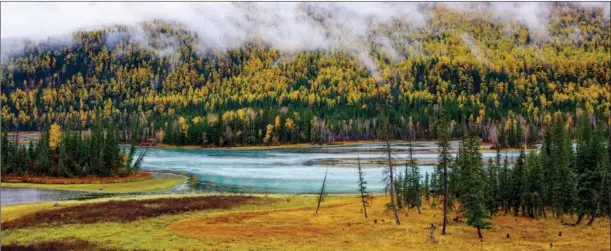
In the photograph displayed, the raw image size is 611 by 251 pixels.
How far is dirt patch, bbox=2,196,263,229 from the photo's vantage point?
48.4 m

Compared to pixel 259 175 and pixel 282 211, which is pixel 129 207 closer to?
pixel 282 211

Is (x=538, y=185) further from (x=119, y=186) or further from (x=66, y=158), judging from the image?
(x=66, y=158)

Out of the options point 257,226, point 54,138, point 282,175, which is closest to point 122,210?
point 257,226

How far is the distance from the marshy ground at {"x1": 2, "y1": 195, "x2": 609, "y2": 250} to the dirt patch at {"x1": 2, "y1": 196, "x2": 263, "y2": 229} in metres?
0.09

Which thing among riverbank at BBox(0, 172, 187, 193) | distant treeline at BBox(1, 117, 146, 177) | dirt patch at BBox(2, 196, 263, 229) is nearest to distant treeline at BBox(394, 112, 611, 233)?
dirt patch at BBox(2, 196, 263, 229)

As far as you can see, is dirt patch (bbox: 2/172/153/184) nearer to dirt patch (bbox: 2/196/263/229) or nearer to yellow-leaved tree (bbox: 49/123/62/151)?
yellow-leaved tree (bbox: 49/123/62/151)

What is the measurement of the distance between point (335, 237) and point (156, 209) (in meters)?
22.8

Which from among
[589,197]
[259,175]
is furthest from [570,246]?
[259,175]

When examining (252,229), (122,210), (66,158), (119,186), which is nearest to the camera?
(252,229)

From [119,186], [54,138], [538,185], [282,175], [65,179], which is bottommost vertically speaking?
[119,186]

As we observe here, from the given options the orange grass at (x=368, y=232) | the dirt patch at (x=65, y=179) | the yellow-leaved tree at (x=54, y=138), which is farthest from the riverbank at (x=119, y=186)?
the orange grass at (x=368, y=232)

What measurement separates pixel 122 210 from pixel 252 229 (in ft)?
55.4

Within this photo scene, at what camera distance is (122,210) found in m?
54.7

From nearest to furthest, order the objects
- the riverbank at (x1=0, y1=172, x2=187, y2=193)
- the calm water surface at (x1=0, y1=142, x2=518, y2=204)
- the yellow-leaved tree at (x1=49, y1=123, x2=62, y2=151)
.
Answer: the calm water surface at (x1=0, y1=142, x2=518, y2=204) < the riverbank at (x1=0, y1=172, x2=187, y2=193) < the yellow-leaved tree at (x1=49, y1=123, x2=62, y2=151)
